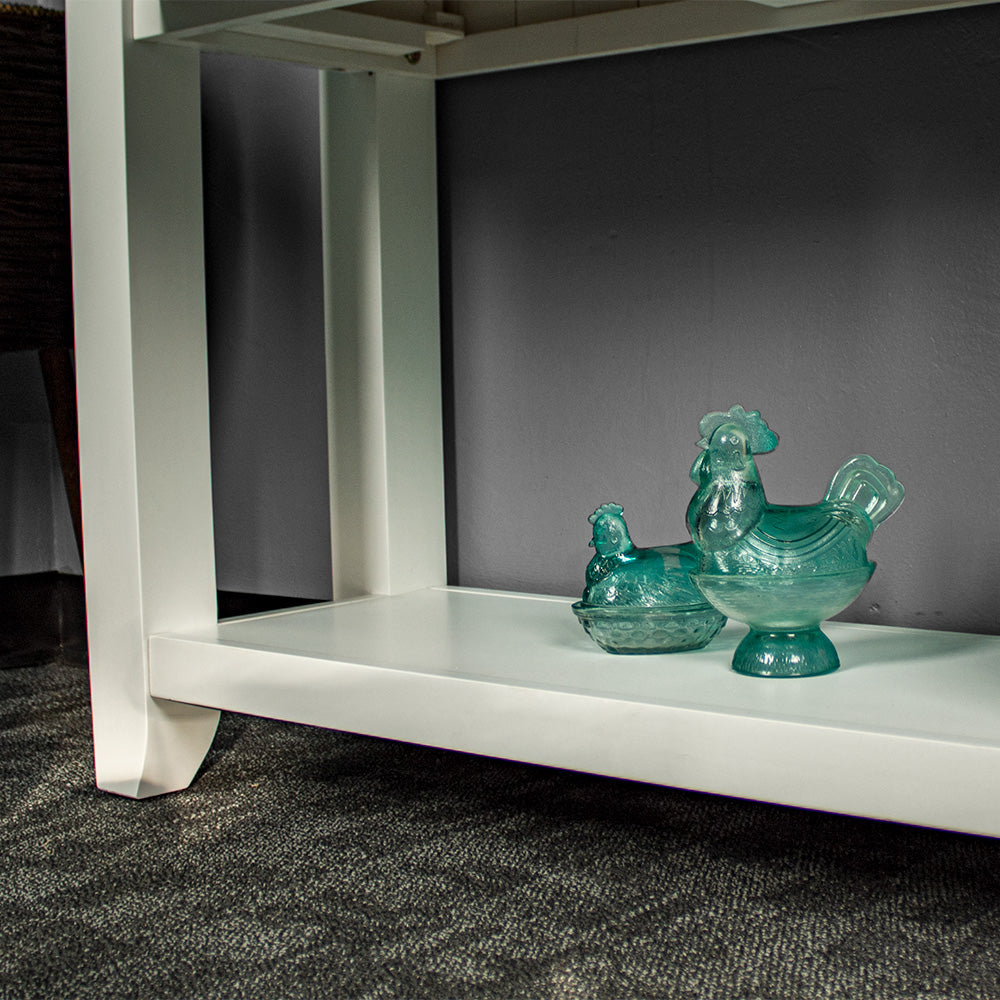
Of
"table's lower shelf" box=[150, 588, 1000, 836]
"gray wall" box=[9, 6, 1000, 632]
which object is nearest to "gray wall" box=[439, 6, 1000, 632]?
"gray wall" box=[9, 6, 1000, 632]

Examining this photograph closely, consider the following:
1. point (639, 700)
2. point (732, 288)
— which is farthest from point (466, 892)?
point (732, 288)

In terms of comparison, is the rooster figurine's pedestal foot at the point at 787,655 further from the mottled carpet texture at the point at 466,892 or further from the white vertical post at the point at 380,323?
the white vertical post at the point at 380,323

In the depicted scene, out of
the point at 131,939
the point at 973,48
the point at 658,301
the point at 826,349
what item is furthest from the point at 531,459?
the point at 131,939

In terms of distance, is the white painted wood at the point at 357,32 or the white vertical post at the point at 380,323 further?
the white vertical post at the point at 380,323

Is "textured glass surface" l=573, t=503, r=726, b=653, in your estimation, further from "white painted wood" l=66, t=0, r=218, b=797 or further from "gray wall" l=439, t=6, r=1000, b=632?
"white painted wood" l=66, t=0, r=218, b=797

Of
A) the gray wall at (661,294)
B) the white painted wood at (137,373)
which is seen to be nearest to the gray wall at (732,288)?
the gray wall at (661,294)

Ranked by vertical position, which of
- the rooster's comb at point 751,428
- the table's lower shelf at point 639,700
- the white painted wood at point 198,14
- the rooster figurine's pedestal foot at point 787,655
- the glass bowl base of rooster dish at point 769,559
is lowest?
the table's lower shelf at point 639,700

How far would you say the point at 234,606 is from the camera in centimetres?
194

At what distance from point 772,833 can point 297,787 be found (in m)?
0.51

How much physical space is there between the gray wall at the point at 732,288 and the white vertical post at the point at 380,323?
0.06 meters

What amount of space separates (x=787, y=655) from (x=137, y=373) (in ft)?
2.34

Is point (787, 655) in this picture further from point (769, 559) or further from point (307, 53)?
point (307, 53)

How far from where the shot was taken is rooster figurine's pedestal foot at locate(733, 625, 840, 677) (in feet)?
3.68

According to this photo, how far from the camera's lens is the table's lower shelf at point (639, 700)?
94 centimetres
